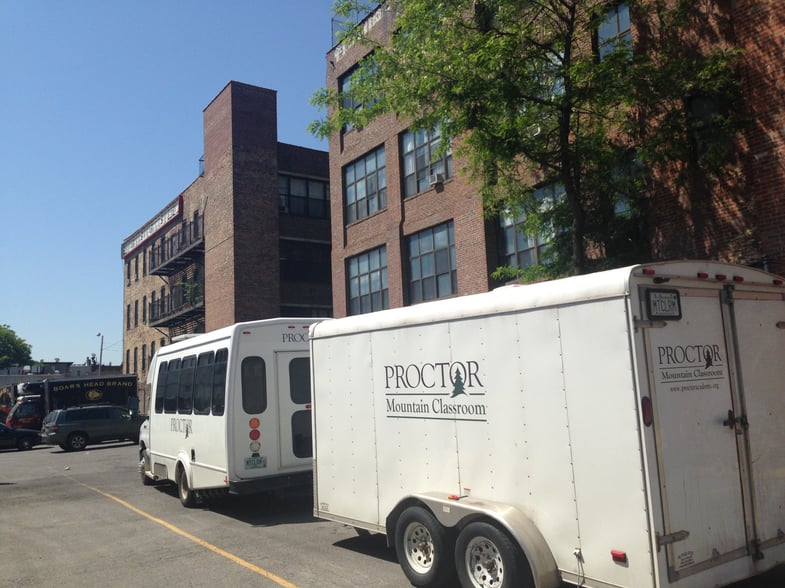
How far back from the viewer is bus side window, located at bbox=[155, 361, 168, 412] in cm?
1393

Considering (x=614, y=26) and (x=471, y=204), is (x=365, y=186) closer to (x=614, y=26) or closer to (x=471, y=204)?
(x=471, y=204)

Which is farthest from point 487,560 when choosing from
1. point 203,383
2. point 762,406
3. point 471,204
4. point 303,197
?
point 303,197

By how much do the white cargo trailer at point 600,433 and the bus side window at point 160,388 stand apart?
26.8 feet

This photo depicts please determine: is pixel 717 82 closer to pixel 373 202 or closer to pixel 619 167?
pixel 619 167

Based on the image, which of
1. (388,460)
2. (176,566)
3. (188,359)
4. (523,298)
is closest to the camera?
(523,298)

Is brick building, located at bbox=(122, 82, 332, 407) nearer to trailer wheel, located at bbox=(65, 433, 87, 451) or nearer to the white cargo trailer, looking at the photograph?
trailer wheel, located at bbox=(65, 433, 87, 451)

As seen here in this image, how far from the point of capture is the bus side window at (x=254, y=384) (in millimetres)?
10648

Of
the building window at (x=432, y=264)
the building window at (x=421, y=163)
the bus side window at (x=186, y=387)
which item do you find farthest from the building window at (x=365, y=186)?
the bus side window at (x=186, y=387)

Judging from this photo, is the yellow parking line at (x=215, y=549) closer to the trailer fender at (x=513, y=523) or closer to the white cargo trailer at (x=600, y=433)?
the white cargo trailer at (x=600, y=433)

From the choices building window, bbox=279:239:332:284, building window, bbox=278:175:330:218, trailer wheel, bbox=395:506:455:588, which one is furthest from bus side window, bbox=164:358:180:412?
building window, bbox=278:175:330:218

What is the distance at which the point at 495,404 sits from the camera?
6207mm

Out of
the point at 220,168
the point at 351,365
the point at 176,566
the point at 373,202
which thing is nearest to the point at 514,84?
the point at 351,365

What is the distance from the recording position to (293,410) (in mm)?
10969

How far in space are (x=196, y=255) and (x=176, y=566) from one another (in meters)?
32.4
